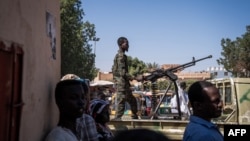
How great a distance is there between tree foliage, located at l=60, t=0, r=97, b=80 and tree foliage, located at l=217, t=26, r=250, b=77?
36.5ft

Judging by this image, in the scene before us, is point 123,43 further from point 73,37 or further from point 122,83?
point 73,37

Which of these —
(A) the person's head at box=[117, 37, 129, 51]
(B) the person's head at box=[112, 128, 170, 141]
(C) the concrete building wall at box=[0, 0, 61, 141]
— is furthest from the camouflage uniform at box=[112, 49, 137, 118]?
(B) the person's head at box=[112, 128, 170, 141]

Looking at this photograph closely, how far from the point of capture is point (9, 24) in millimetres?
1809

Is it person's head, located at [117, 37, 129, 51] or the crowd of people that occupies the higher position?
person's head, located at [117, 37, 129, 51]

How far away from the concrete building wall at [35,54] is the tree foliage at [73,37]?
18332 millimetres

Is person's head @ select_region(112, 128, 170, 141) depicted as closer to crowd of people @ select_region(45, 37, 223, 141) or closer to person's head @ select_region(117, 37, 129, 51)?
crowd of people @ select_region(45, 37, 223, 141)

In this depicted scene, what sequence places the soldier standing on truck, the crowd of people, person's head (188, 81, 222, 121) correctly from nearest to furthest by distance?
the crowd of people → person's head (188, 81, 222, 121) → the soldier standing on truck

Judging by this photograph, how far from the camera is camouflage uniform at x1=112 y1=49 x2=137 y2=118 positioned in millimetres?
6520

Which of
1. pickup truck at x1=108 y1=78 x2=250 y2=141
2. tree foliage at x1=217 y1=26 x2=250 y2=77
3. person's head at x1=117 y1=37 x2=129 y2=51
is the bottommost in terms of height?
pickup truck at x1=108 y1=78 x2=250 y2=141

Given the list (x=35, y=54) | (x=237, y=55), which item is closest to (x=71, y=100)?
(x=35, y=54)

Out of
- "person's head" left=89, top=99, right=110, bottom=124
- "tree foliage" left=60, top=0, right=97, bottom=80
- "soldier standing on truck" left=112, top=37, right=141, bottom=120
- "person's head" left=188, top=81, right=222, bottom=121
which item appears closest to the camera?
"person's head" left=188, top=81, right=222, bottom=121

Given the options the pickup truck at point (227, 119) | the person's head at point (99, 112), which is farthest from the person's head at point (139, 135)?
the pickup truck at point (227, 119)

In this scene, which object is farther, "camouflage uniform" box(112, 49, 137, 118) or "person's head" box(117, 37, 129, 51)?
"camouflage uniform" box(112, 49, 137, 118)

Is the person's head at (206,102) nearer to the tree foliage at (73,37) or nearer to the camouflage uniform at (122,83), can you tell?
the camouflage uniform at (122,83)
